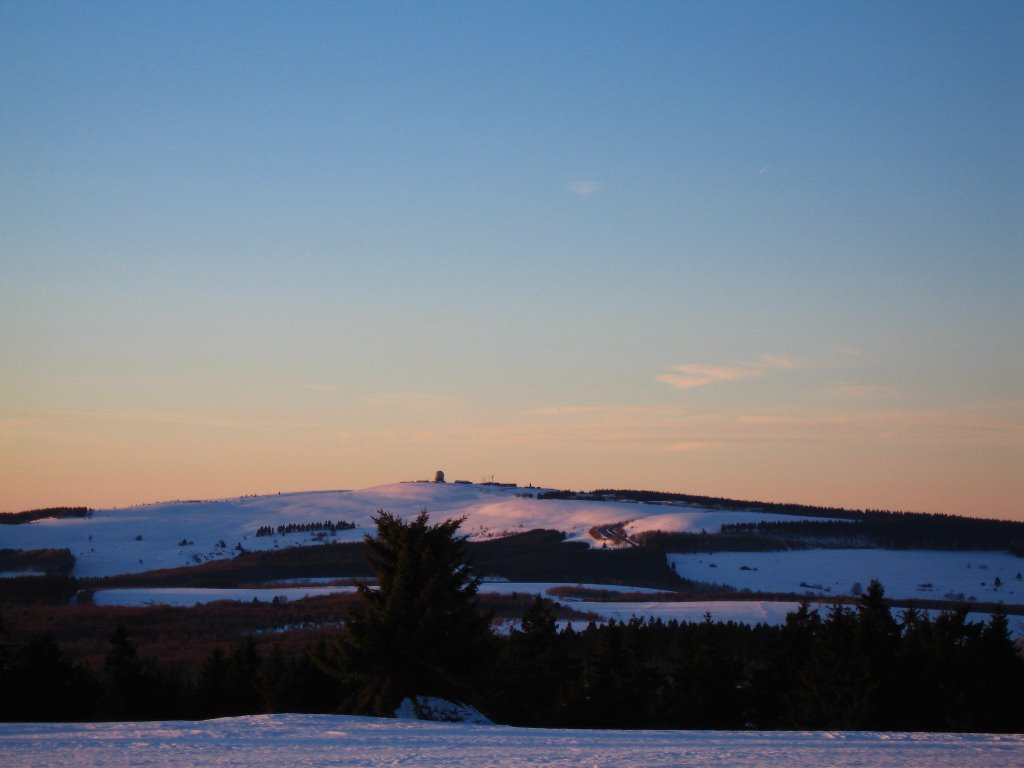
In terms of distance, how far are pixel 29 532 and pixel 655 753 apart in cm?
14382

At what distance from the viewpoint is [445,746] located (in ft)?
44.6

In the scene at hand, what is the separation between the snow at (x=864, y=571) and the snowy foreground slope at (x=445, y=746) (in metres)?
87.1

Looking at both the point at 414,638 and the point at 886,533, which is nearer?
the point at 414,638

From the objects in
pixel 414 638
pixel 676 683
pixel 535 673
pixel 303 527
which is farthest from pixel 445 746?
pixel 303 527

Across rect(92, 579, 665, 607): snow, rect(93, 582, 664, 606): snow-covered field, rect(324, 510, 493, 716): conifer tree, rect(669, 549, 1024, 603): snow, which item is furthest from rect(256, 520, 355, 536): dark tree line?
rect(324, 510, 493, 716): conifer tree

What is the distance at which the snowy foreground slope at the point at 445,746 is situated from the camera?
12.2 meters

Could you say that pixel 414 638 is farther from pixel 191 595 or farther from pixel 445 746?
pixel 191 595

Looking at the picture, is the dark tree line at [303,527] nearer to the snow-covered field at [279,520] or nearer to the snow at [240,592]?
the snow-covered field at [279,520]

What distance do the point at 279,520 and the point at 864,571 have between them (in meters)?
85.3

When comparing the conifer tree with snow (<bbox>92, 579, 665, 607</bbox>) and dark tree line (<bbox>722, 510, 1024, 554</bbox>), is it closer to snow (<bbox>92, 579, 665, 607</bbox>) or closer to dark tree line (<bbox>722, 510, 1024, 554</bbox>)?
snow (<bbox>92, 579, 665, 607</bbox>)

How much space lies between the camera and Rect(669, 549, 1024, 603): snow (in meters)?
100

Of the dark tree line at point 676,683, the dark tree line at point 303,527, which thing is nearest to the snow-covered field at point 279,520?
the dark tree line at point 303,527

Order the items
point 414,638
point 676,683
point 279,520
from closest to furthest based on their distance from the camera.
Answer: point 414,638
point 676,683
point 279,520

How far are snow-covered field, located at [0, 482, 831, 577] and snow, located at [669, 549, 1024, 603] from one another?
19374 millimetres
